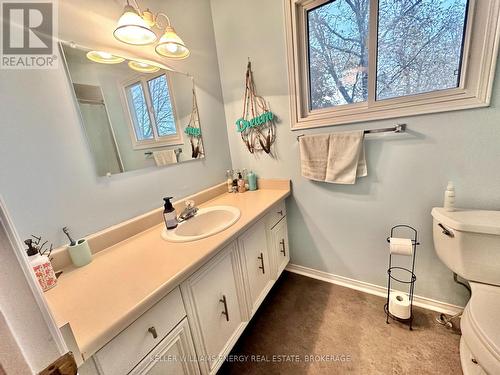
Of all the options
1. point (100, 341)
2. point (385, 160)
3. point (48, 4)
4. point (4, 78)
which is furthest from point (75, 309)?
point (385, 160)

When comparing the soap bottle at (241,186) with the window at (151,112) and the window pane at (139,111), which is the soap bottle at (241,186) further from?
the window pane at (139,111)

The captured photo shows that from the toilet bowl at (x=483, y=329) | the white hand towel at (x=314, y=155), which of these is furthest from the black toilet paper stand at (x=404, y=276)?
the white hand towel at (x=314, y=155)

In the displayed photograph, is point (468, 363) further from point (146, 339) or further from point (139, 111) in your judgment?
point (139, 111)

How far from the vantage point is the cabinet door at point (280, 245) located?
1.60 metres

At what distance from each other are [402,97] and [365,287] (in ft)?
4.51

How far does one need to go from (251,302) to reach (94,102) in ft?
4.65

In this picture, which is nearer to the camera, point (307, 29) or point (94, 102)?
point (94, 102)

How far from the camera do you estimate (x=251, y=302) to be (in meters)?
1.31

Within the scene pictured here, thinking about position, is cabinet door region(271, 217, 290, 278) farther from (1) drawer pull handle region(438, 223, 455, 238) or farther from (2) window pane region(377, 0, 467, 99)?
(2) window pane region(377, 0, 467, 99)

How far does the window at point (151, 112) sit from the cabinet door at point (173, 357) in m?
0.98

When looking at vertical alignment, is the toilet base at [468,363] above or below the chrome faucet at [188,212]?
below

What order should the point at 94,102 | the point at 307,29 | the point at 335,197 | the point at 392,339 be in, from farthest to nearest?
the point at 335,197 → the point at 307,29 → the point at 392,339 → the point at 94,102

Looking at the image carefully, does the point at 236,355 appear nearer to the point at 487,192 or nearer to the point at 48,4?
the point at 487,192

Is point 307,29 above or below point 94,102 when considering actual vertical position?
above
